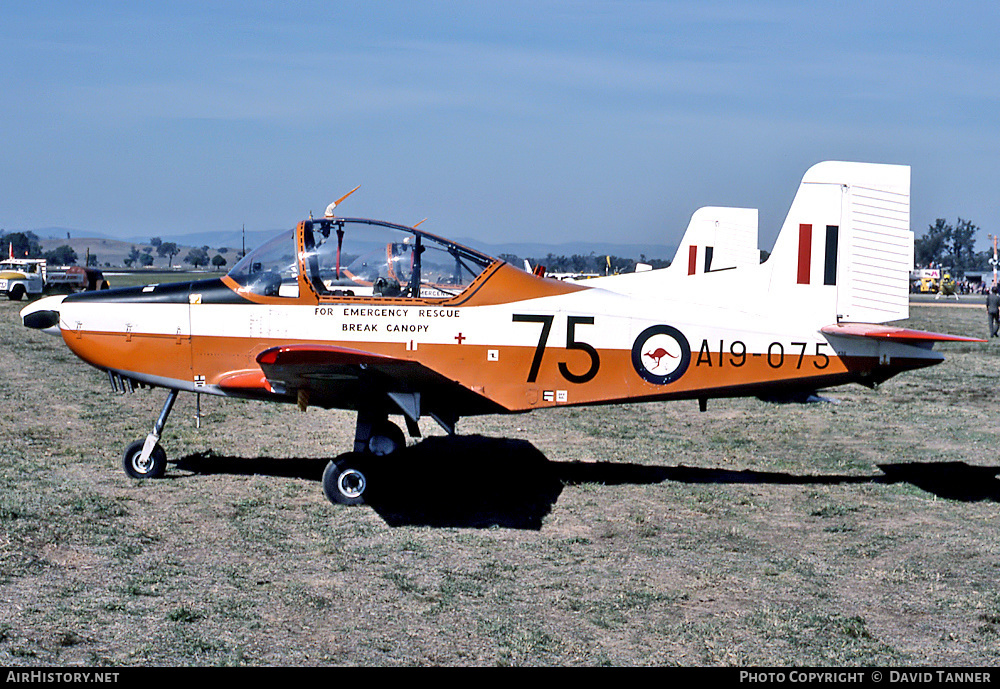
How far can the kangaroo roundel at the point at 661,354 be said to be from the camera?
861 centimetres

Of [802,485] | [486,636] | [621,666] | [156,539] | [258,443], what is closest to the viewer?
[621,666]

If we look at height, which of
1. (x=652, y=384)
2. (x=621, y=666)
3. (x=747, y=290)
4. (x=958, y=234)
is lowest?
(x=621, y=666)

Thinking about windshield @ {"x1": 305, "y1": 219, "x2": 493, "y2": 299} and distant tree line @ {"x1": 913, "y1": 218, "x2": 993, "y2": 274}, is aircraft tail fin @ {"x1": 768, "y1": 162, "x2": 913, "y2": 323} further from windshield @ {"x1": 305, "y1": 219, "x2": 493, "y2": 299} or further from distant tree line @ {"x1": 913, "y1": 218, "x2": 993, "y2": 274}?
distant tree line @ {"x1": 913, "y1": 218, "x2": 993, "y2": 274}

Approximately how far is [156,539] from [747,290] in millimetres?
5742

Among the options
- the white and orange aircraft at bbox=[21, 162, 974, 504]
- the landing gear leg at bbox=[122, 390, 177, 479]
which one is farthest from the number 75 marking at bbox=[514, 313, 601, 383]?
the landing gear leg at bbox=[122, 390, 177, 479]

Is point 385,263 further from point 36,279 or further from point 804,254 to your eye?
point 36,279

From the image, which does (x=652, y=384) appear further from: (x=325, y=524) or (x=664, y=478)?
(x=325, y=524)

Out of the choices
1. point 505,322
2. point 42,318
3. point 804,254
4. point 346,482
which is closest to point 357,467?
point 346,482

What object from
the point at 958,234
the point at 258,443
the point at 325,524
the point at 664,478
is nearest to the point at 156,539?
the point at 325,524

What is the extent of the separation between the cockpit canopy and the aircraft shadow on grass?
1603 millimetres

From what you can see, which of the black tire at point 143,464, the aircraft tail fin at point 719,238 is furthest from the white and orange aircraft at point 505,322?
the aircraft tail fin at point 719,238

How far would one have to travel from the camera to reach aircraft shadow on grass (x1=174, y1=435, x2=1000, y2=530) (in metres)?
8.26

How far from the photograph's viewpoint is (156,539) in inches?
279

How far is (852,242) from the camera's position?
879 cm
